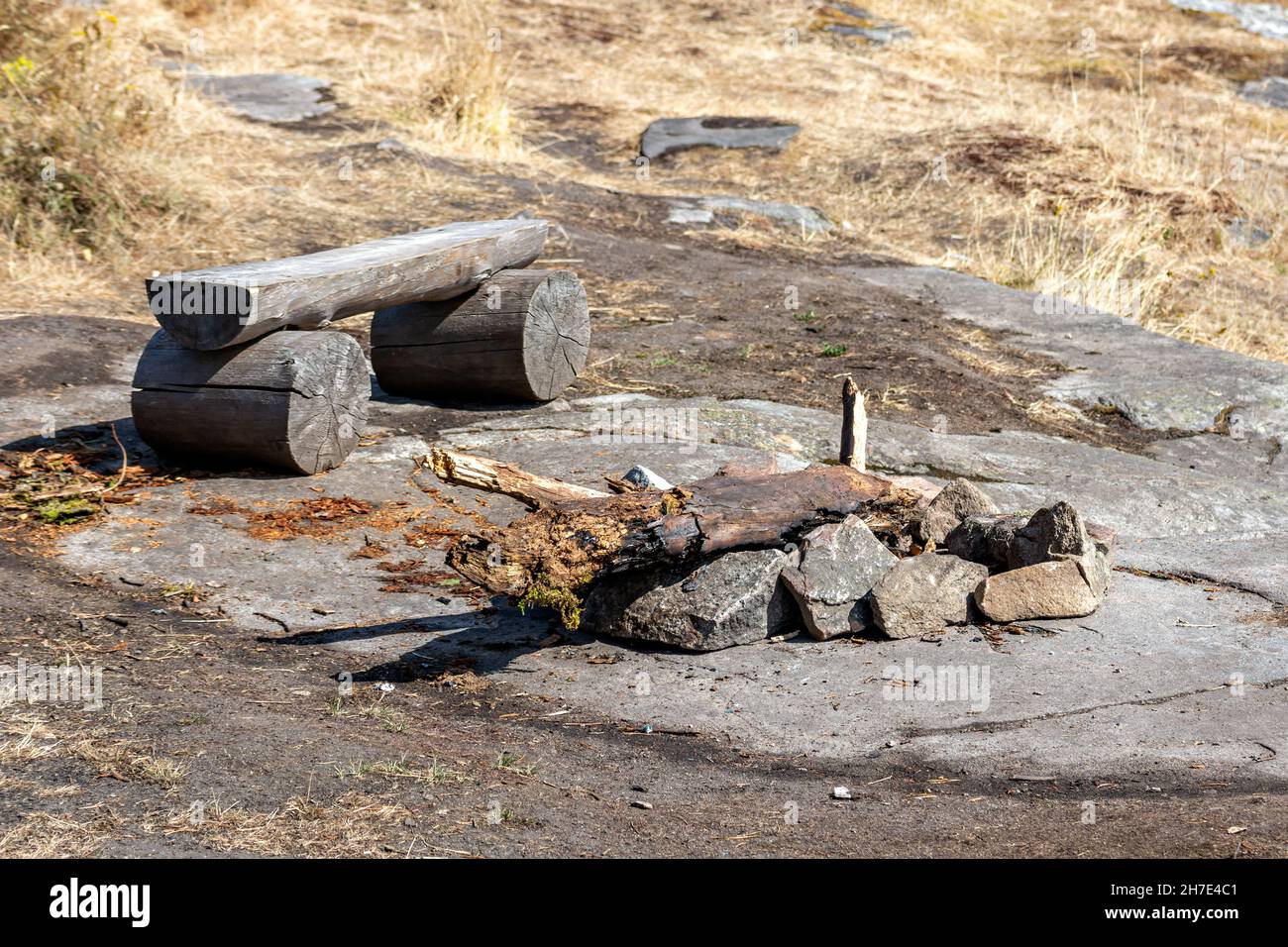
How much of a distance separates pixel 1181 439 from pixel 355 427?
5.07 metres

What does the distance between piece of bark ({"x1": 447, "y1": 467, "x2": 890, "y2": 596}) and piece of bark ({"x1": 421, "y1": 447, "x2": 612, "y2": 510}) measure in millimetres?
171

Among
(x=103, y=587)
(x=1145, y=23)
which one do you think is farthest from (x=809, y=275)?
(x=1145, y=23)

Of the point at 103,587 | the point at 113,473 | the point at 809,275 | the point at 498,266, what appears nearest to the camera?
the point at 103,587

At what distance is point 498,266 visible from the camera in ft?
24.1

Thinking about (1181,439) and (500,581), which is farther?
(1181,439)

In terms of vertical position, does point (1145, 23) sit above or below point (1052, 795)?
above

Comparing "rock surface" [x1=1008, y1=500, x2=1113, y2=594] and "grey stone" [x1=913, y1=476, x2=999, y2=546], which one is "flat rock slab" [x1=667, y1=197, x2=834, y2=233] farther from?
"rock surface" [x1=1008, y1=500, x2=1113, y2=594]

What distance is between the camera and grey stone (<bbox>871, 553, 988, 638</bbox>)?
16.3ft

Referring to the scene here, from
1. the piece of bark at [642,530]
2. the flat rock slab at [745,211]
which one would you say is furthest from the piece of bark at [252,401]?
the flat rock slab at [745,211]

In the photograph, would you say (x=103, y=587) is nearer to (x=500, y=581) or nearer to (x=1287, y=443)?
(x=500, y=581)

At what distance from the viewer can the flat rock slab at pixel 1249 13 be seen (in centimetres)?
2405

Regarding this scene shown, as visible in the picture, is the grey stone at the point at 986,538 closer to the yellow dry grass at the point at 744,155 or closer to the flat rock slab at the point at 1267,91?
the yellow dry grass at the point at 744,155

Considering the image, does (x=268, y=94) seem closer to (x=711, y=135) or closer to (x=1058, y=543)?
(x=711, y=135)

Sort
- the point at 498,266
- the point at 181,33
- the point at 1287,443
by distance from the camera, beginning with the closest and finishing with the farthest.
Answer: the point at 498,266, the point at 1287,443, the point at 181,33
